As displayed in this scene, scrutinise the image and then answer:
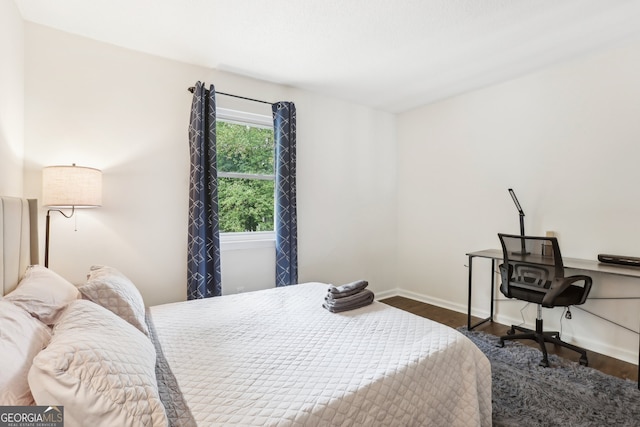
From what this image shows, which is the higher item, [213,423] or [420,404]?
[213,423]

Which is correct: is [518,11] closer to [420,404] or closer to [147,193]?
[420,404]

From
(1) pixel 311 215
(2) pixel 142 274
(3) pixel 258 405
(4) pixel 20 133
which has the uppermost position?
(4) pixel 20 133

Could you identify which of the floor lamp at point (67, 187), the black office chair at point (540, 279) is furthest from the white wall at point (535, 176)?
the floor lamp at point (67, 187)

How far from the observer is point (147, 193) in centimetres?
260

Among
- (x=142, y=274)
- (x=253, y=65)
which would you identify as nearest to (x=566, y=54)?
(x=253, y=65)

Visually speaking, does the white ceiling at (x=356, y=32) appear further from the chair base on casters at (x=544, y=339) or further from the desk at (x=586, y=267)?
the chair base on casters at (x=544, y=339)

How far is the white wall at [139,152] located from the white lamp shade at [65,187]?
38 centimetres

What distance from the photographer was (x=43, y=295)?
134cm

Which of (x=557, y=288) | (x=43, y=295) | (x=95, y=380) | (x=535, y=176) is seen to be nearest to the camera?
(x=95, y=380)

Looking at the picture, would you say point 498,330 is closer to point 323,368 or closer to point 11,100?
point 323,368

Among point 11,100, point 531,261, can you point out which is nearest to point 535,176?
point 531,261

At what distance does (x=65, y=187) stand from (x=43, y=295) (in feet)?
2.97

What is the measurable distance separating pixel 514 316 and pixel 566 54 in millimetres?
2486

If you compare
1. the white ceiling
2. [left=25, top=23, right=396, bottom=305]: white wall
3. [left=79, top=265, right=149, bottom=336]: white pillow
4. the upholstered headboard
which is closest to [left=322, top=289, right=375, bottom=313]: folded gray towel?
[left=79, top=265, right=149, bottom=336]: white pillow
